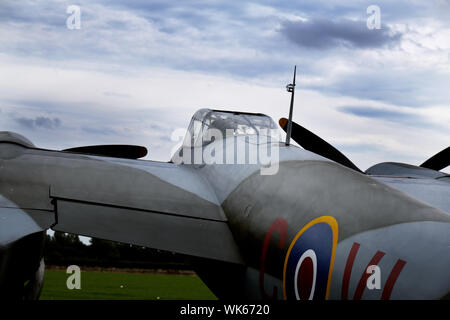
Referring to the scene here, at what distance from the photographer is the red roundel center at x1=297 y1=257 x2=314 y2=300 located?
680cm

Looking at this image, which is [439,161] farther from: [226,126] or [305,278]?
[305,278]

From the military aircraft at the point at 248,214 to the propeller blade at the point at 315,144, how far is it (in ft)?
0.08

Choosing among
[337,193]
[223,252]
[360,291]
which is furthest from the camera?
[223,252]

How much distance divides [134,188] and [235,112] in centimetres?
386

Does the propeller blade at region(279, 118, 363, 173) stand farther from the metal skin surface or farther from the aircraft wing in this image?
the metal skin surface

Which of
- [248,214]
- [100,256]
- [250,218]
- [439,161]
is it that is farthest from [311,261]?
[100,256]

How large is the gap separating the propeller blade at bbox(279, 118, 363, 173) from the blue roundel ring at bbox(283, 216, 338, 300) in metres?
4.57

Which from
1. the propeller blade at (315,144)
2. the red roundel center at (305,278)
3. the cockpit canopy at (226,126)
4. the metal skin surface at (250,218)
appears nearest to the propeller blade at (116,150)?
the cockpit canopy at (226,126)

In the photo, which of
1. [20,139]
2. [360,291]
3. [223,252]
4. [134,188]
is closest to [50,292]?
[20,139]

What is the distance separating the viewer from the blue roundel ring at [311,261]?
667 centimetres

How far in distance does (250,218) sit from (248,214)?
0.38ft

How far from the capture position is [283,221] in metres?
7.52

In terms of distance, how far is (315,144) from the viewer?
11.8 m
